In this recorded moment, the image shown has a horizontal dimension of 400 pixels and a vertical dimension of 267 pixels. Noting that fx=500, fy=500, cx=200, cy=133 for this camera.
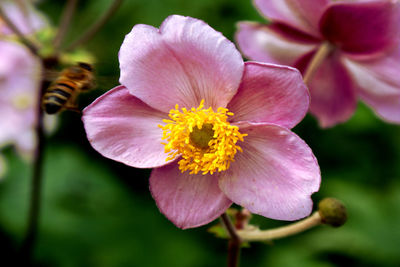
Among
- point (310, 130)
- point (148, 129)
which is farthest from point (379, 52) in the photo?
point (310, 130)

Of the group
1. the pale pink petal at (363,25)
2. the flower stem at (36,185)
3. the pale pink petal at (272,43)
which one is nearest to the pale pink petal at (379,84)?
the pale pink petal at (363,25)

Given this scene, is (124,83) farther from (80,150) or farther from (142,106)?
(80,150)

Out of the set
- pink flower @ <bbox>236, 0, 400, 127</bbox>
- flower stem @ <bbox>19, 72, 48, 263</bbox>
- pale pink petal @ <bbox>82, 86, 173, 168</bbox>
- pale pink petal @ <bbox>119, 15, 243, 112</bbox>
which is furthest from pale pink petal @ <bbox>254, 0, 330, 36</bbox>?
flower stem @ <bbox>19, 72, 48, 263</bbox>

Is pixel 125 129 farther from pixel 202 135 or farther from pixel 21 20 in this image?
pixel 21 20

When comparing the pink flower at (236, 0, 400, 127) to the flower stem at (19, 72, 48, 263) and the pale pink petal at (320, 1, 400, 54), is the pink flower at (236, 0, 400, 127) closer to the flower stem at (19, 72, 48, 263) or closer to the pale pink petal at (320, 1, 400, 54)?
the pale pink petal at (320, 1, 400, 54)

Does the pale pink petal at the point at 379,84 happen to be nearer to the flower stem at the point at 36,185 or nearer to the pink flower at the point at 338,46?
the pink flower at the point at 338,46

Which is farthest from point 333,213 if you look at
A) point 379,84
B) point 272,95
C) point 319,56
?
point 379,84
